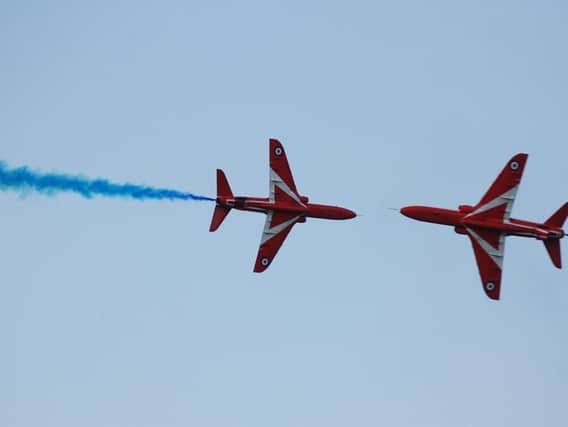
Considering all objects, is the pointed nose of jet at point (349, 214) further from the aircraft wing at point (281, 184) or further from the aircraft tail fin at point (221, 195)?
the aircraft tail fin at point (221, 195)

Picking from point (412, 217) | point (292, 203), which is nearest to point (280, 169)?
point (292, 203)

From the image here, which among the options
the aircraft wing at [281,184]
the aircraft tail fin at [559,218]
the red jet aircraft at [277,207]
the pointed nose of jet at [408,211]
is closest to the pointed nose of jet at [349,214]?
the red jet aircraft at [277,207]

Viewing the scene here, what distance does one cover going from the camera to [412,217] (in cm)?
7175

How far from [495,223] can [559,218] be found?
3912 mm

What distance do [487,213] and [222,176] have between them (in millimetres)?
16291

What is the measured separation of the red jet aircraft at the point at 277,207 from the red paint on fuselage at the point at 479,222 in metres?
5.00

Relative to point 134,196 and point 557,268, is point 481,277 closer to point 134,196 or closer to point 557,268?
point 557,268

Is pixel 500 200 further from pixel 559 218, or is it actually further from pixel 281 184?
pixel 281 184

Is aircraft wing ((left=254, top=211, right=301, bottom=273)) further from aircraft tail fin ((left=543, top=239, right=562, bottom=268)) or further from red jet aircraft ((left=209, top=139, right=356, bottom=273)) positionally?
aircraft tail fin ((left=543, top=239, right=562, bottom=268))

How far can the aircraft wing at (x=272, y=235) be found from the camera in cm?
7375

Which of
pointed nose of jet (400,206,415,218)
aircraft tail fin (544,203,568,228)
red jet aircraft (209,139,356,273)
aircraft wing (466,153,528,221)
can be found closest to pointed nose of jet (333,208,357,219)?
red jet aircraft (209,139,356,273)

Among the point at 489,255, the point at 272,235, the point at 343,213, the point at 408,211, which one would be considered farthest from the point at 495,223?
the point at 272,235

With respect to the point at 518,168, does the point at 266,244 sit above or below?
below

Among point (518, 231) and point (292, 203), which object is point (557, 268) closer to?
point (518, 231)
